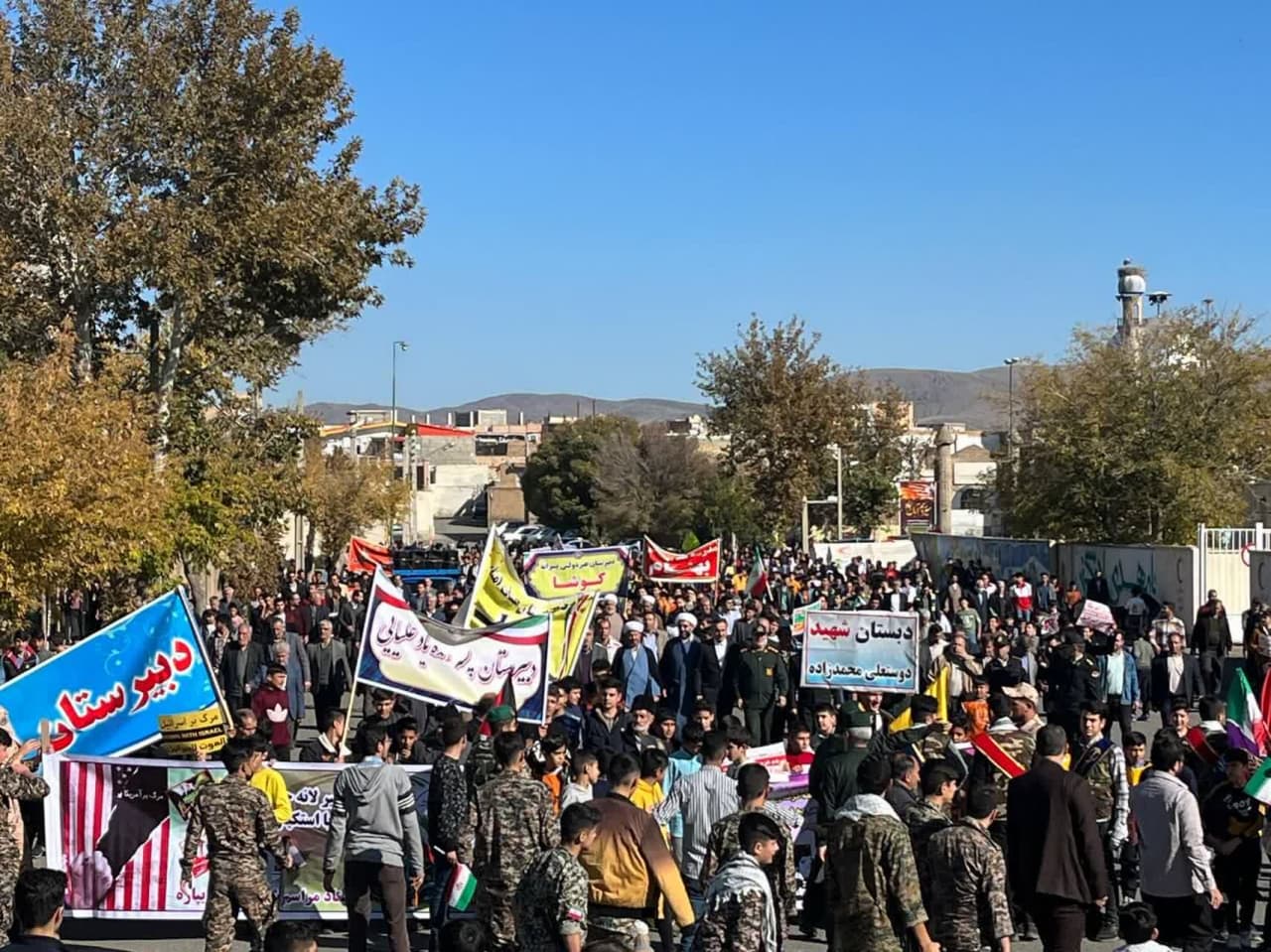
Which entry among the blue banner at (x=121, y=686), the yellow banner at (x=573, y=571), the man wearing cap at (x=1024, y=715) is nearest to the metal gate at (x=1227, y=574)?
the yellow banner at (x=573, y=571)

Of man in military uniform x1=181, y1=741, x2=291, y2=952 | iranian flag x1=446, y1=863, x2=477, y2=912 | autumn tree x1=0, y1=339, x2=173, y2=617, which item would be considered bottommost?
iranian flag x1=446, y1=863, x2=477, y2=912

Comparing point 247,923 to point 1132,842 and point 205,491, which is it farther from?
point 205,491

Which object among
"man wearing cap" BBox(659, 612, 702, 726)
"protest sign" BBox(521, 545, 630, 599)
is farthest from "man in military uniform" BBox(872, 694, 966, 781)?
"protest sign" BBox(521, 545, 630, 599)

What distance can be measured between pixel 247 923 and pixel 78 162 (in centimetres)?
2002

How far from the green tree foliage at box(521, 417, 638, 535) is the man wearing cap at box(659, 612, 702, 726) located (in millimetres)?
66911

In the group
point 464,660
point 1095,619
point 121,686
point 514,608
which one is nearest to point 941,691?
point 464,660

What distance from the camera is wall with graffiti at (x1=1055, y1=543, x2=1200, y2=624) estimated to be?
33.2 m

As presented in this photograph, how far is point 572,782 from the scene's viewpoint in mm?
9688

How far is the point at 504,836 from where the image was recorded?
8539 millimetres

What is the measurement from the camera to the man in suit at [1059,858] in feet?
27.9

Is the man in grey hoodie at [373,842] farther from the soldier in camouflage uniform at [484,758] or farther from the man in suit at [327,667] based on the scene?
the man in suit at [327,667]

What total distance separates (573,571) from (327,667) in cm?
662

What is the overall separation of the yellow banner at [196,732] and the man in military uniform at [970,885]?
18.2 ft

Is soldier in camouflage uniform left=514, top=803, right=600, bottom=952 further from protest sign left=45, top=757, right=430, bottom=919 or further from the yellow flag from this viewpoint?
the yellow flag
